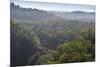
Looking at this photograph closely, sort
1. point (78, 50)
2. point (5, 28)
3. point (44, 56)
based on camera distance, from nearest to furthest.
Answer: point (5, 28)
point (44, 56)
point (78, 50)

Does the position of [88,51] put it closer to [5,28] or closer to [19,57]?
[19,57]

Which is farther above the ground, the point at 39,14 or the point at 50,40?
the point at 39,14

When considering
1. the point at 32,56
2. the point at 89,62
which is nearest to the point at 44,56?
the point at 32,56

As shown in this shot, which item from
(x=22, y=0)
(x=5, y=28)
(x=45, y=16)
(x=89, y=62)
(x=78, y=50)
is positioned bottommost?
(x=89, y=62)

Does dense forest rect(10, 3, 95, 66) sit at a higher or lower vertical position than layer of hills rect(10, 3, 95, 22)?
lower

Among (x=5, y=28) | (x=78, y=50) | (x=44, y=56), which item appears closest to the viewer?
(x=5, y=28)

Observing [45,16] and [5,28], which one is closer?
[5,28]

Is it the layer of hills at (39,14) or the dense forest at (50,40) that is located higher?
the layer of hills at (39,14)

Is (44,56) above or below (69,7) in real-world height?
below
